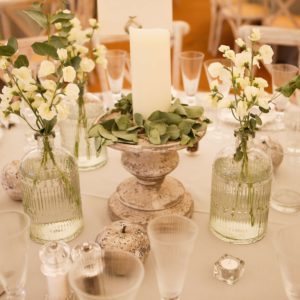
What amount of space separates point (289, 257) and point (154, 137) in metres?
0.32

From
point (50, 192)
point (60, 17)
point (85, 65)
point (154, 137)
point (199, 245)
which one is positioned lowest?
point (199, 245)

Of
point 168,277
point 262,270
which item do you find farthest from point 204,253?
point 168,277

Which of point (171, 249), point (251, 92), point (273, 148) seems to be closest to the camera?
point (171, 249)

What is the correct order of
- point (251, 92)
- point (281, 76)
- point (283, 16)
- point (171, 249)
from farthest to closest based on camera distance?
point (283, 16)
point (281, 76)
point (251, 92)
point (171, 249)

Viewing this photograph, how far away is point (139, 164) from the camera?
0.95 m

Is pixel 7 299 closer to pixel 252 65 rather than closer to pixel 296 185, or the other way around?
pixel 252 65

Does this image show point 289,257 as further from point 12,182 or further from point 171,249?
point 12,182

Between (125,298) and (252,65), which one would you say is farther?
(252,65)

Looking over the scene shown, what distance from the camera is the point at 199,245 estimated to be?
94 cm

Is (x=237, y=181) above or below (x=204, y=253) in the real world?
above

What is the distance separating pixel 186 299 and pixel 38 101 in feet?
1.37

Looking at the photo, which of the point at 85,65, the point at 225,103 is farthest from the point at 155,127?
the point at 85,65

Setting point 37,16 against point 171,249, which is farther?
point 37,16

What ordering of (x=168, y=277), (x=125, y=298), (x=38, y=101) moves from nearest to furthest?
(x=125, y=298), (x=168, y=277), (x=38, y=101)
